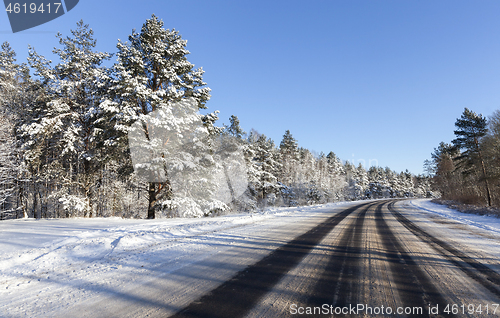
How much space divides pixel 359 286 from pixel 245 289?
1.84m

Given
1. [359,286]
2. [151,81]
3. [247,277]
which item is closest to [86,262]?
[247,277]

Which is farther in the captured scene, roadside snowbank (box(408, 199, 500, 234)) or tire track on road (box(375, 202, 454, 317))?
roadside snowbank (box(408, 199, 500, 234))

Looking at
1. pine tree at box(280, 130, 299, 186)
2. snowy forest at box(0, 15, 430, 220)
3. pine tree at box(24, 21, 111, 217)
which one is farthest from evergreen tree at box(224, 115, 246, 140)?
pine tree at box(280, 130, 299, 186)

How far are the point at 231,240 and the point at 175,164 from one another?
26.7ft

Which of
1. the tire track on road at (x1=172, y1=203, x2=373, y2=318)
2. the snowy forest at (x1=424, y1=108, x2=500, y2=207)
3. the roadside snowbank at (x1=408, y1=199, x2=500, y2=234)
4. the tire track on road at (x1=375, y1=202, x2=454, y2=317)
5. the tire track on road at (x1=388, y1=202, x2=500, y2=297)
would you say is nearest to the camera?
the tire track on road at (x1=172, y1=203, x2=373, y2=318)

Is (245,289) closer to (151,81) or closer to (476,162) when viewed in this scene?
(151,81)

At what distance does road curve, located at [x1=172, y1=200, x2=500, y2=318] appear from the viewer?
269 centimetres

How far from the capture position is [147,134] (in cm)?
1415

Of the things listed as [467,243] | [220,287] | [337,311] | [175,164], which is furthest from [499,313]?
[175,164]

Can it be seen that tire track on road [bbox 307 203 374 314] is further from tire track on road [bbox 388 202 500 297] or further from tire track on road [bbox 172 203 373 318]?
tire track on road [bbox 388 202 500 297]

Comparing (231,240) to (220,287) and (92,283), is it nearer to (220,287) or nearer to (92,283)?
(220,287)

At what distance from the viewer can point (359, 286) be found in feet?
10.9

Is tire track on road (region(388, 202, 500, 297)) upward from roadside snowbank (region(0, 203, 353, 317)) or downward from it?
downward

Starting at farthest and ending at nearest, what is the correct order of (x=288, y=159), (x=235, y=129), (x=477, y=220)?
(x=288, y=159), (x=235, y=129), (x=477, y=220)
